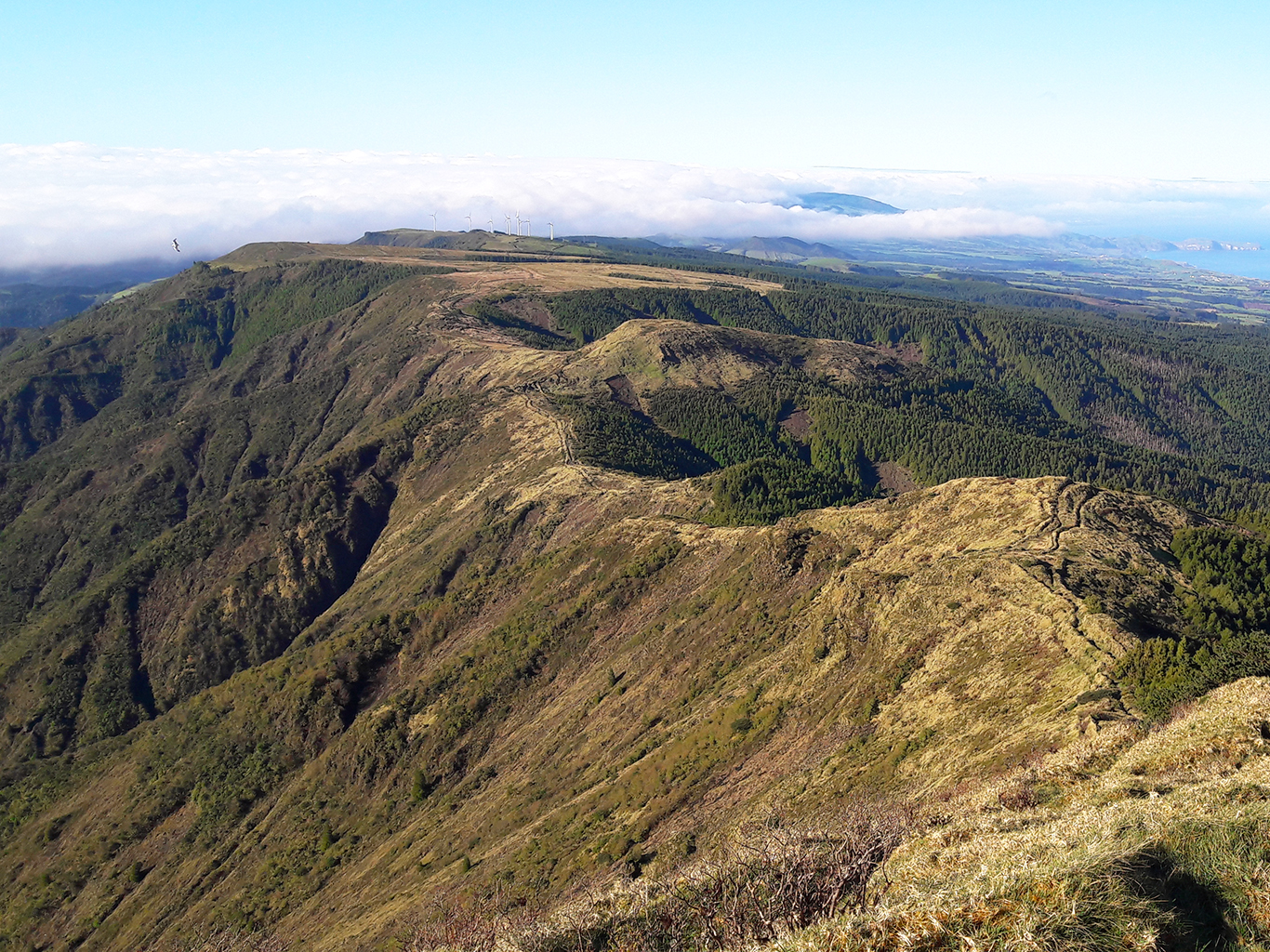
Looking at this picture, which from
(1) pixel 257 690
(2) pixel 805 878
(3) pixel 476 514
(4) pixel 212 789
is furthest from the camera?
(3) pixel 476 514

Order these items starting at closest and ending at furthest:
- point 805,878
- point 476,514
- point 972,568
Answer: point 805,878 < point 972,568 < point 476,514

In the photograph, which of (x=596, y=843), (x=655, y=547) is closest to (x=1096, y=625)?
(x=596, y=843)

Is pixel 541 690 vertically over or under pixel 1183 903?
under

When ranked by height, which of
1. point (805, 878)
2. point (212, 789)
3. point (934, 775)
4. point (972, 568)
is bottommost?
point (212, 789)

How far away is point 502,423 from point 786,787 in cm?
12892

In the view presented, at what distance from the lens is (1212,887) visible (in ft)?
65.3

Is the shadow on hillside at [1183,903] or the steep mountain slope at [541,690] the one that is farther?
the steep mountain slope at [541,690]

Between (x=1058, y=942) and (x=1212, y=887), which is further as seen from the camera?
(x=1212, y=887)

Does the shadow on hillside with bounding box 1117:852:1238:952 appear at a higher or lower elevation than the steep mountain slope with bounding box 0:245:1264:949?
higher

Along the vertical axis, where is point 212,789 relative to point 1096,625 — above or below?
below

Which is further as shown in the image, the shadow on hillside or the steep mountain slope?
the steep mountain slope

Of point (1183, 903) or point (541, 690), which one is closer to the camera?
point (1183, 903)

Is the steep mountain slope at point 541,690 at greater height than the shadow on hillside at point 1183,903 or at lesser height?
lesser

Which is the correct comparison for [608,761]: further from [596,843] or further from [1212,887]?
[1212,887]
